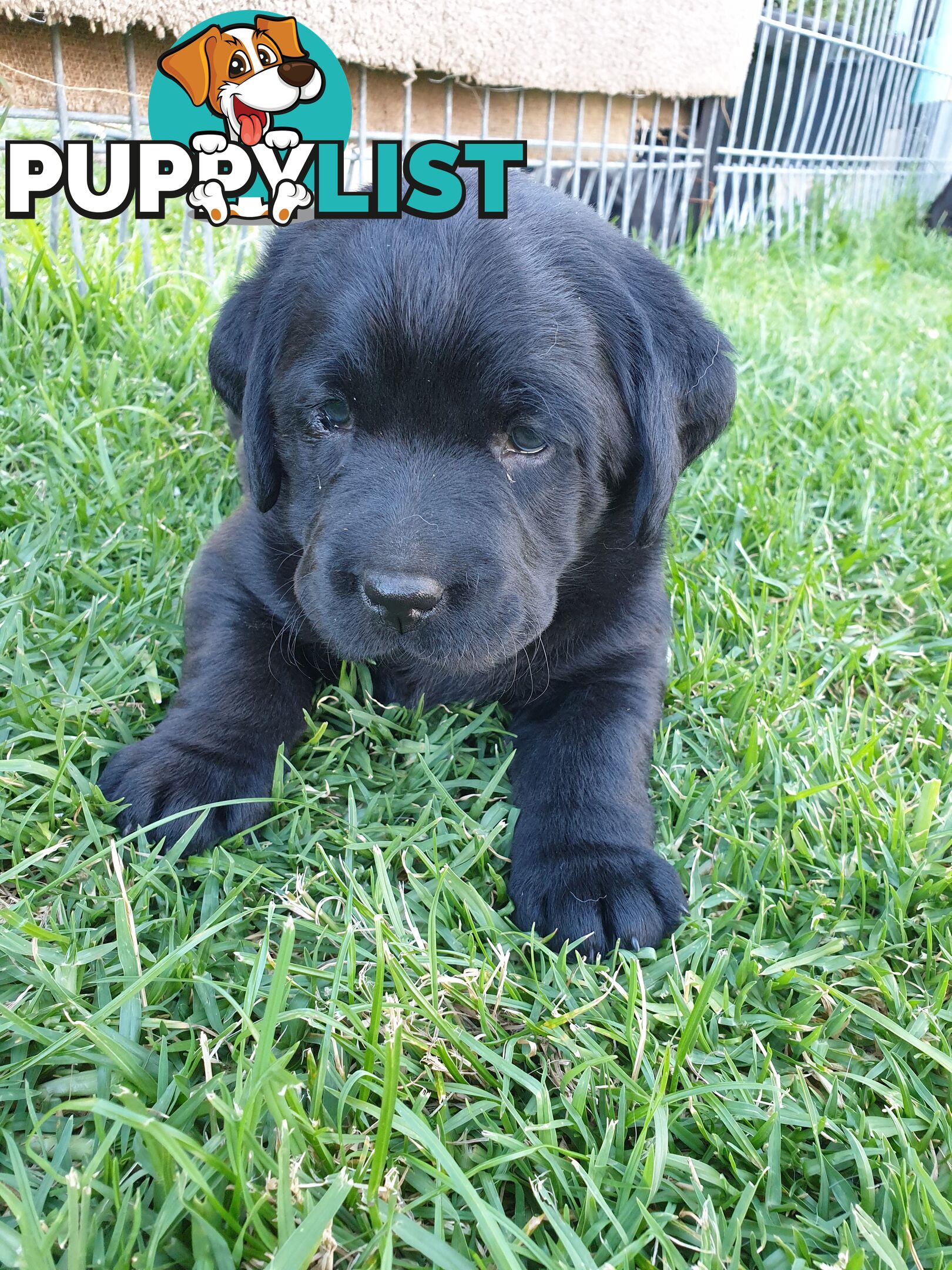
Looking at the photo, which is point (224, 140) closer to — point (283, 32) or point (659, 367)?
point (283, 32)

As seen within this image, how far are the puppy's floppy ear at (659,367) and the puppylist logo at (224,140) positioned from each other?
1283 millimetres

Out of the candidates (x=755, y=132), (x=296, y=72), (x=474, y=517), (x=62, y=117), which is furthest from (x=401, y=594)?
(x=755, y=132)

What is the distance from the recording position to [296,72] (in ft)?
11.0

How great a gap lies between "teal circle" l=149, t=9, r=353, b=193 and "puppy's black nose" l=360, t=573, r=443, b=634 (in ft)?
7.32

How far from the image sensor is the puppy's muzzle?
332cm

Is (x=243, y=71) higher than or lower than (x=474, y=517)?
higher

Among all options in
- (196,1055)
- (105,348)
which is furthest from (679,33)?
(196,1055)

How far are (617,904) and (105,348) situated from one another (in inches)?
93.6

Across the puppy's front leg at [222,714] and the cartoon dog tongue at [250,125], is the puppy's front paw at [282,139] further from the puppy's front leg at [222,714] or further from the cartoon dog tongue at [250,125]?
the puppy's front leg at [222,714]

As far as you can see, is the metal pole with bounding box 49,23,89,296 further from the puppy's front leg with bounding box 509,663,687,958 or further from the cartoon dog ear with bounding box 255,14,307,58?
the puppy's front leg with bounding box 509,663,687,958

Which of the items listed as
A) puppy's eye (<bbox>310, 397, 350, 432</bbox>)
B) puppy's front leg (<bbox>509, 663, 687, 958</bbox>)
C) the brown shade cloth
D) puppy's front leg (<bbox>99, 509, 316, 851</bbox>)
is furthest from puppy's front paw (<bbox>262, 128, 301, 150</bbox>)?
puppy's front leg (<bbox>509, 663, 687, 958</bbox>)

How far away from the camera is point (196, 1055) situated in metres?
1.13

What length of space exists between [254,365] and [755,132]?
17.9 feet

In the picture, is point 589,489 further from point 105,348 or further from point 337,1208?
point 105,348
